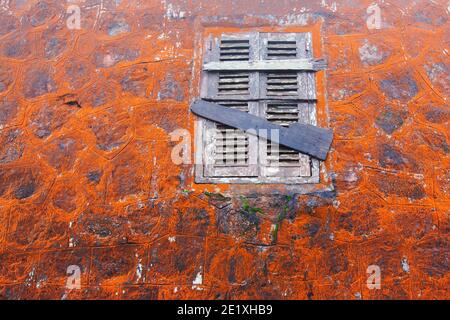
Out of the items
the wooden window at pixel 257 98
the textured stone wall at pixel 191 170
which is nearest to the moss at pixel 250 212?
the textured stone wall at pixel 191 170

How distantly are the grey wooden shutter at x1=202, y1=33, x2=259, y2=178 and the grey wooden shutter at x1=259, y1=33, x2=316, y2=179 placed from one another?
172 millimetres

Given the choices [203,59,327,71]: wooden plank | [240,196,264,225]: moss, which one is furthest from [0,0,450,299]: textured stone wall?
[203,59,327,71]: wooden plank

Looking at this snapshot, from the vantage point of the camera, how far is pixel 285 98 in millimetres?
6680

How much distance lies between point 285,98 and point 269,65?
68 centimetres

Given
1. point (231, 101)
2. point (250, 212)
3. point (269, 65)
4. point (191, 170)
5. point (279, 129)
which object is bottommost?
point (250, 212)

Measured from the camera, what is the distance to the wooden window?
614cm

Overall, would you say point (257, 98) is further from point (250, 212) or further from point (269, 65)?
point (250, 212)

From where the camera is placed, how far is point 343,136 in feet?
20.5

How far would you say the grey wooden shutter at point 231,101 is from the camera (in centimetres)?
621

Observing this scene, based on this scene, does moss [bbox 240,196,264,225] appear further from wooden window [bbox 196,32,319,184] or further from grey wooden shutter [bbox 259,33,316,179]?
grey wooden shutter [bbox 259,33,316,179]

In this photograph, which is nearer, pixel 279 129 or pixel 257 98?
pixel 279 129

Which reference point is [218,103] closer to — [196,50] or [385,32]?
[196,50]

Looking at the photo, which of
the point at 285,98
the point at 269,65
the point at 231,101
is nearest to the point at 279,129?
the point at 285,98

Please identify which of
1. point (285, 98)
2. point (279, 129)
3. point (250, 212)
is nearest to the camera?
point (250, 212)
